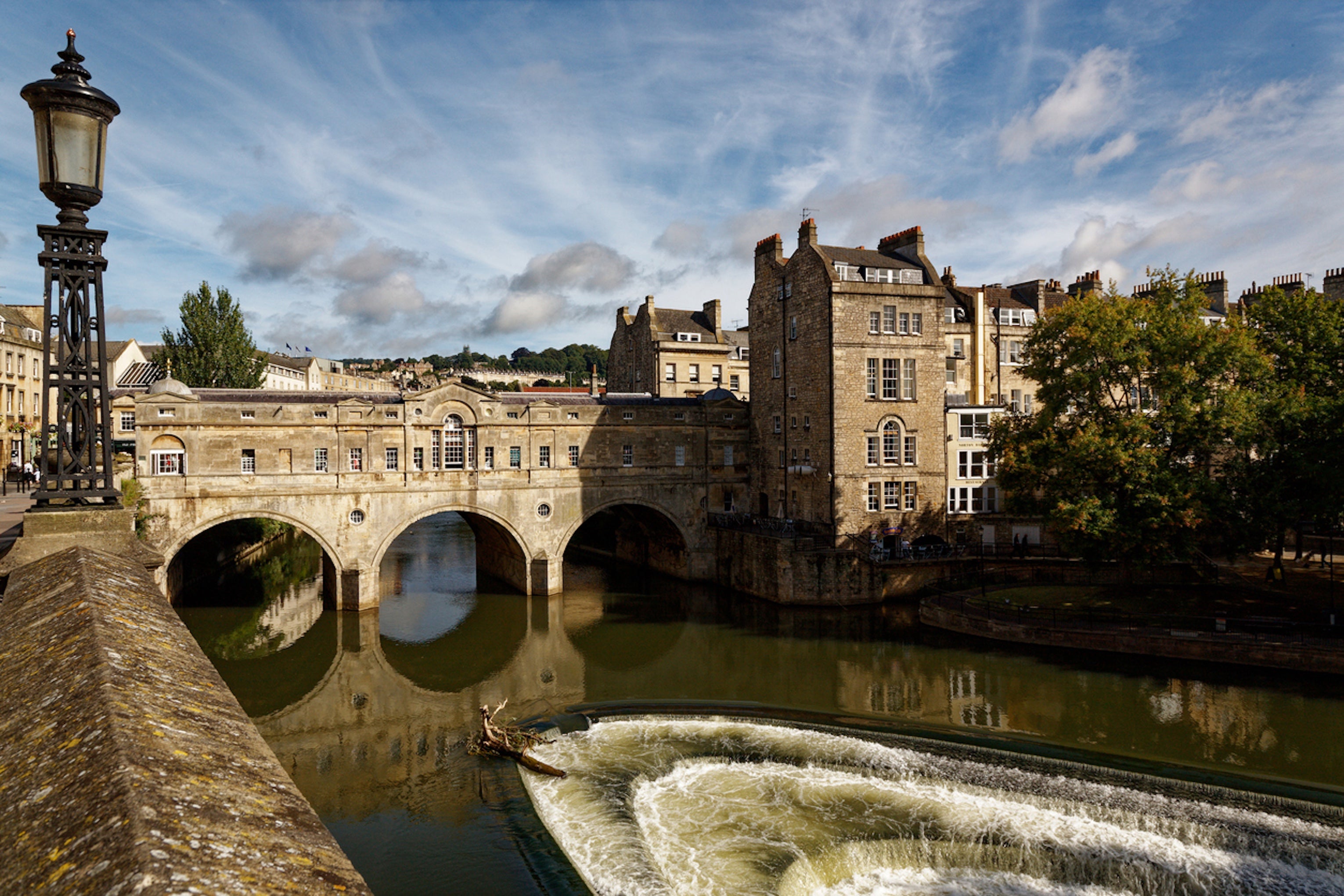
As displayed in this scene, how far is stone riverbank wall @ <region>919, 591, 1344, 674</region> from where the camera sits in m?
26.1

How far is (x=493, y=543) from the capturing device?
1752 inches

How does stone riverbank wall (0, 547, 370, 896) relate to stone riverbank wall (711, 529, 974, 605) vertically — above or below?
above

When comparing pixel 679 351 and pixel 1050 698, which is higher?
pixel 679 351

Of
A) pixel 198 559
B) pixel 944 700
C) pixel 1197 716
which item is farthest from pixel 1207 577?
pixel 198 559

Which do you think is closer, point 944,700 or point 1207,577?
point 944,700

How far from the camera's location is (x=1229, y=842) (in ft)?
53.2

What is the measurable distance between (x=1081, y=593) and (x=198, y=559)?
4188cm

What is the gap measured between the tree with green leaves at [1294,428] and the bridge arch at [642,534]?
80.2 feet

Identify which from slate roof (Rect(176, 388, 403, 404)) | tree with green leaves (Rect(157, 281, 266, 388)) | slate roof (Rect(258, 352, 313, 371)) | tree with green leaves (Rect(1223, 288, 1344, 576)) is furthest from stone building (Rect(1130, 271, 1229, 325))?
slate roof (Rect(258, 352, 313, 371))

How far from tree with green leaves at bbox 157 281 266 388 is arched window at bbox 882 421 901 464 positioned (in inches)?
1640

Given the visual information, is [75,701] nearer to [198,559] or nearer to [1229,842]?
[1229,842]

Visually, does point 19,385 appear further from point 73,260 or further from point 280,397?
point 73,260

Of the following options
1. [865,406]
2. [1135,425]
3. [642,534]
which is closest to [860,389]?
[865,406]

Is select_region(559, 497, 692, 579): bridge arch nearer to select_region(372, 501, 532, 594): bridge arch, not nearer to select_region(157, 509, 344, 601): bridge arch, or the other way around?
select_region(372, 501, 532, 594): bridge arch
